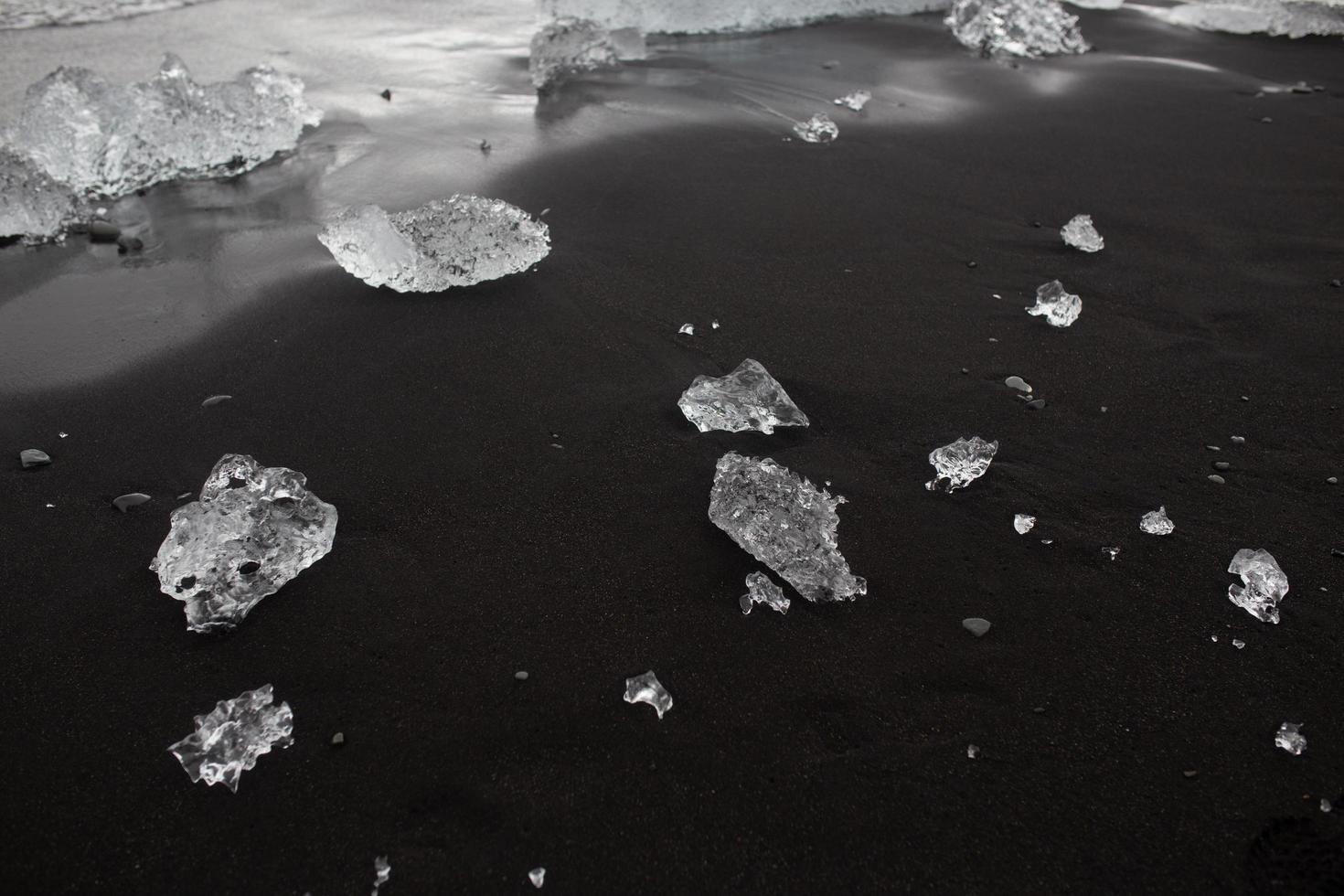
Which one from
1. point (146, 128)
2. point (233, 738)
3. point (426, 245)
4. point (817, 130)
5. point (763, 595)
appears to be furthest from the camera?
point (817, 130)

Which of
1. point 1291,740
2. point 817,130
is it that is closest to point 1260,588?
point 1291,740

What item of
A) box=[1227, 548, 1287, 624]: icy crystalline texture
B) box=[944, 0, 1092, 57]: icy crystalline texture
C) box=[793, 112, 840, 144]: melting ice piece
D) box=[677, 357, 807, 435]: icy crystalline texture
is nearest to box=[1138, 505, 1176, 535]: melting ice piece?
box=[1227, 548, 1287, 624]: icy crystalline texture

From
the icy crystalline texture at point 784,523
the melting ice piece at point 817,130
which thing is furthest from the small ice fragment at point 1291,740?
the melting ice piece at point 817,130

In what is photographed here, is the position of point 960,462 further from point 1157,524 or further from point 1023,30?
point 1023,30

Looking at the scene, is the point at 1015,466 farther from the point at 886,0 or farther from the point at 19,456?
the point at 886,0

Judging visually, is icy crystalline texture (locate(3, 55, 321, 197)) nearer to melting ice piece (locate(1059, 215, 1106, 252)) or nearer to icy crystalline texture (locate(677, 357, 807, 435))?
icy crystalline texture (locate(677, 357, 807, 435))

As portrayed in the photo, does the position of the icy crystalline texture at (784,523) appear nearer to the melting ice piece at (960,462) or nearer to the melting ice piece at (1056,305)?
the melting ice piece at (960,462)
